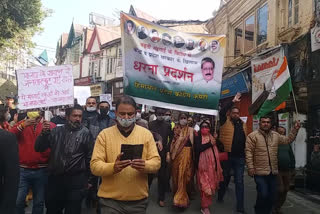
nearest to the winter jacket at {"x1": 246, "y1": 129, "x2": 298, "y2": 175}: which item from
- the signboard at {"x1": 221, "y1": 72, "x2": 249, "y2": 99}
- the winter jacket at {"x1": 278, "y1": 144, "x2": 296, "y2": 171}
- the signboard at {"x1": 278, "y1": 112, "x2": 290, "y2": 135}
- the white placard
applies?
the winter jacket at {"x1": 278, "y1": 144, "x2": 296, "y2": 171}

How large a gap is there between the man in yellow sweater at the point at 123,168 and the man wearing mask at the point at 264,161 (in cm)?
261

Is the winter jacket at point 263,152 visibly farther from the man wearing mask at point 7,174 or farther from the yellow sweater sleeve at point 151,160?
the man wearing mask at point 7,174

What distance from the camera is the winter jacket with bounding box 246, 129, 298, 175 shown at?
16.3 feet

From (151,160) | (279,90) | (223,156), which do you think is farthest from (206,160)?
(151,160)

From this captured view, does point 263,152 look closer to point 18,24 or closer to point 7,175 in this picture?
point 7,175

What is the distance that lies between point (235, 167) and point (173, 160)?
1153 mm

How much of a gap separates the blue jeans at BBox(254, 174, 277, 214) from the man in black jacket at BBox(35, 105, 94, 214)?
2651mm

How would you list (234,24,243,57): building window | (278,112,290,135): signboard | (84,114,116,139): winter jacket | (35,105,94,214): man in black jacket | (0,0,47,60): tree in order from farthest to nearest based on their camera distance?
(0,0,47,60): tree → (234,24,243,57): building window → (278,112,290,135): signboard → (84,114,116,139): winter jacket → (35,105,94,214): man in black jacket

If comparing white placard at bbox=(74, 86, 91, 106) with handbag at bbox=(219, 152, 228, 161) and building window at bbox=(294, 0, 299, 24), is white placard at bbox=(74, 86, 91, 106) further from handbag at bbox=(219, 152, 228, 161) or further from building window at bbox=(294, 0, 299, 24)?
building window at bbox=(294, 0, 299, 24)

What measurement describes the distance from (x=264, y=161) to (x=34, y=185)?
3340 mm

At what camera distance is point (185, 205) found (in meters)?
5.74

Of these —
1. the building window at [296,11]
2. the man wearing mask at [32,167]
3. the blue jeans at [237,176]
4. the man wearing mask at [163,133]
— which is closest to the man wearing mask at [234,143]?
the blue jeans at [237,176]

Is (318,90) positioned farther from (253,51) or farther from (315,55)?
(253,51)

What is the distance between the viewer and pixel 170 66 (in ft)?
17.6
